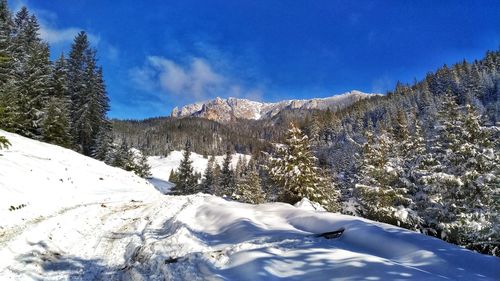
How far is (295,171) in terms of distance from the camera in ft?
97.6

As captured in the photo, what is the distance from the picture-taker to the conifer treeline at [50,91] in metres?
41.1

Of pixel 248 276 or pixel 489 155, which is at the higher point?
pixel 489 155

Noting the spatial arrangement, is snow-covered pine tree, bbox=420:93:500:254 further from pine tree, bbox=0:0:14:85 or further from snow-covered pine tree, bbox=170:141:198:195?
snow-covered pine tree, bbox=170:141:198:195

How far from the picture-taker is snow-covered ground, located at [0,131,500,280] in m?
9.20

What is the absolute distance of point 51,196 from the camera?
75.6ft

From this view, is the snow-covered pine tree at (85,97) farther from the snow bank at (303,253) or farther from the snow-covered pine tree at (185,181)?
the snow bank at (303,253)

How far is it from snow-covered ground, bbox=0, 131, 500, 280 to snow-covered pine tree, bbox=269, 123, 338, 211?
905cm

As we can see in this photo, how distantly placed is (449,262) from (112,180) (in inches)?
1174

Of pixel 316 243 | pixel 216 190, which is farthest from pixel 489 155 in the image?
pixel 216 190

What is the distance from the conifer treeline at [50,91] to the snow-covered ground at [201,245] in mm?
19074

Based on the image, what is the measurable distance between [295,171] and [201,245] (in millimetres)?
17279

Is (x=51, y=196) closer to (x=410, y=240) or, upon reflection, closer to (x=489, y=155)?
(x=410, y=240)

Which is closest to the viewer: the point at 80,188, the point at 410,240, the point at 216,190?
the point at 410,240

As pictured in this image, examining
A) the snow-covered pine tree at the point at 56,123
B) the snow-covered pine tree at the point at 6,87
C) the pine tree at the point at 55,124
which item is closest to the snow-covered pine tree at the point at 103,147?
the snow-covered pine tree at the point at 56,123
